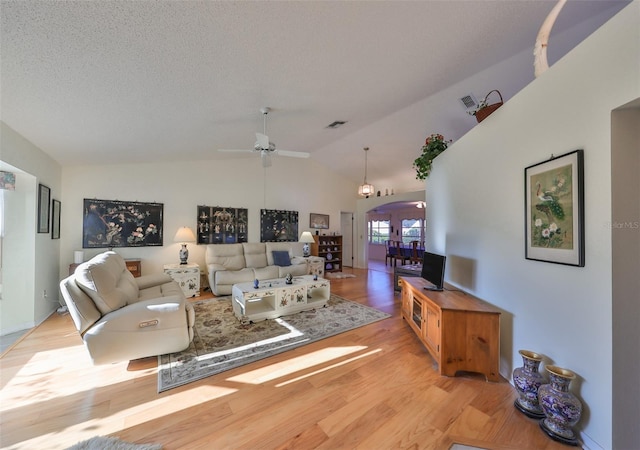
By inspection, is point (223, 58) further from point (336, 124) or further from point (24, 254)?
point (24, 254)

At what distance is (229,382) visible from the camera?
198 centimetres

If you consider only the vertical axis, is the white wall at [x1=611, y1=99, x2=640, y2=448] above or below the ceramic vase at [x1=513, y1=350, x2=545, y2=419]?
above

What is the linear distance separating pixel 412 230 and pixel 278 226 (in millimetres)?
5496

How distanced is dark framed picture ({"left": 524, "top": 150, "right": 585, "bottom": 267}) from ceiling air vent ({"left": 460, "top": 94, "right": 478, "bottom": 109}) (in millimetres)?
2108

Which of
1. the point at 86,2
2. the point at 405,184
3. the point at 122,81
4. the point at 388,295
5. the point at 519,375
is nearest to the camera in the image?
the point at 86,2

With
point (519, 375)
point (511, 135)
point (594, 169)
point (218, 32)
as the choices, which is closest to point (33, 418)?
point (218, 32)

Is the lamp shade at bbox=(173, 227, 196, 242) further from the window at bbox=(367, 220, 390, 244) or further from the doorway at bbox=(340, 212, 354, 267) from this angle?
the window at bbox=(367, 220, 390, 244)

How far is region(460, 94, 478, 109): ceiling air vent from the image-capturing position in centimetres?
337

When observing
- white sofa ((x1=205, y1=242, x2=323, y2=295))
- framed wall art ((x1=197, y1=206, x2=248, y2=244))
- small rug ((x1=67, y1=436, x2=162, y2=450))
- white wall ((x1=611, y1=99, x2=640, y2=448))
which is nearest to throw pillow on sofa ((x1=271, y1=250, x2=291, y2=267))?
white sofa ((x1=205, y1=242, x2=323, y2=295))

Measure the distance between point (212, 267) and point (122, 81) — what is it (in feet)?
11.1

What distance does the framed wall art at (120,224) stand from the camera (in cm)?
402

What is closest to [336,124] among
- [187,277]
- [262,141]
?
[262,141]

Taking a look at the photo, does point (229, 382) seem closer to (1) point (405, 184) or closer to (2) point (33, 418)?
(2) point (33, 418)

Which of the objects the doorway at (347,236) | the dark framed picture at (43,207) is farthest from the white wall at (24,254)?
the doorway at (347,236)
